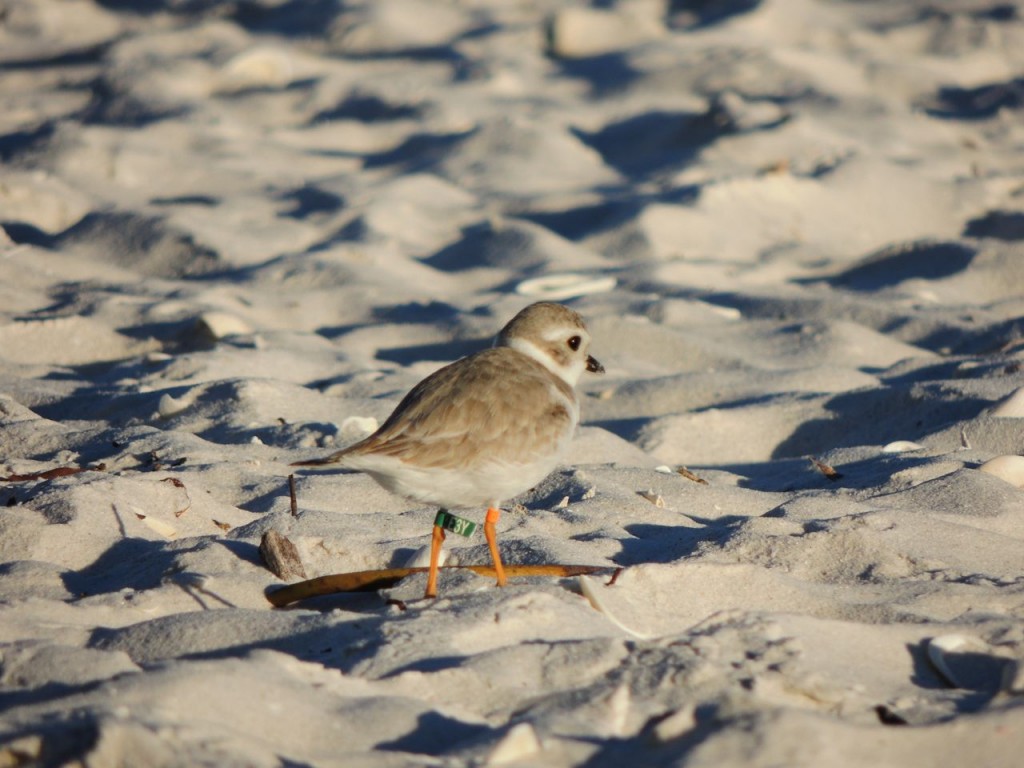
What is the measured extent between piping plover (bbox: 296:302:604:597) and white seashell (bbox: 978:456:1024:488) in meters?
1.63

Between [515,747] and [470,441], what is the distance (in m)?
1.32

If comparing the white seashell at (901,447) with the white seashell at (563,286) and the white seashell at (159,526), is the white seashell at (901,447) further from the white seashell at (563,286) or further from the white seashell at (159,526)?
the white seashell at (159,526)

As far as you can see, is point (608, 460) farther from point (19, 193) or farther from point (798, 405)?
point (19, 193)

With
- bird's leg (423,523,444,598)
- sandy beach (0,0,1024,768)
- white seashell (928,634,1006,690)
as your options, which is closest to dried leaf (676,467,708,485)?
sandy beach (0,0,1024,768)

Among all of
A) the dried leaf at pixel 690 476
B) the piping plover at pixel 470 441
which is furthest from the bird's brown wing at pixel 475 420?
the dried leaf at pixel 690 476

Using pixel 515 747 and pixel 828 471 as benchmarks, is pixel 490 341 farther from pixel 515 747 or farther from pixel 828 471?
pixel 515 747

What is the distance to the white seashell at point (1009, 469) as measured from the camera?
423 cm

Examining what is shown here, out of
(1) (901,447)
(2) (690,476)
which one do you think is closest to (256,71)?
(2) (690,476)

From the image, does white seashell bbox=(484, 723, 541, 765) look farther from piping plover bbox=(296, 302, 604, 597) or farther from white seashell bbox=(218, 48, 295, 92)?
white seashell bbox=(218, 48, 295, 92)

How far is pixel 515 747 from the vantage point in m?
2.25

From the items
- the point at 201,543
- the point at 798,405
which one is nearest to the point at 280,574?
the point at 201,543

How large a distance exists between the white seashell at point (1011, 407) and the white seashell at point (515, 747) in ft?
10.6

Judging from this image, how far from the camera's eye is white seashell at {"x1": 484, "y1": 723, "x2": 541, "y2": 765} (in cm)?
223

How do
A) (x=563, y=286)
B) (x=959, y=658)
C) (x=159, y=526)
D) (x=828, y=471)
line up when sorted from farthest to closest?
(x=563, y=286), (x=828, y=471), (x=159, y=526), (x=959, y=658)
